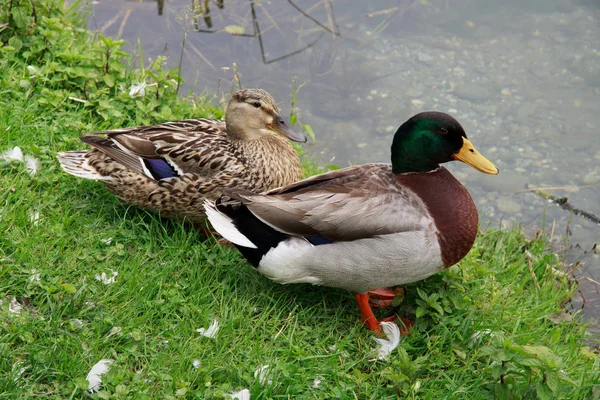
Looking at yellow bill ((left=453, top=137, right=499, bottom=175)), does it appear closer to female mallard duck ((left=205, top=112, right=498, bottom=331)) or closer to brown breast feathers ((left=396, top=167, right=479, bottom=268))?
female mallard duck ((left=205, top=112, right=498, bottom=331))

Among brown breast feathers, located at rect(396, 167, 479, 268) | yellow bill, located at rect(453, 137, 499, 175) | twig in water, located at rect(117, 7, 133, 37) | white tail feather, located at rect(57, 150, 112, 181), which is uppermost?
yellow bill, located at rect(453, 137, 499, 175)

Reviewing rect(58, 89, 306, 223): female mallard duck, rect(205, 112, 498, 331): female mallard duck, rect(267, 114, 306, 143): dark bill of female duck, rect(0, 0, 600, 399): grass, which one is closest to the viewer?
rect(0, 0, 600, 399): grass

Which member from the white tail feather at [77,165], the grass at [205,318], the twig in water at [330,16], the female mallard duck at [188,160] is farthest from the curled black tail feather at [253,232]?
the twig in water at [330,16]

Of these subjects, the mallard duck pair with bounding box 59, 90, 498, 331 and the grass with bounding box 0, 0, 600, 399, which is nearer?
the grass with bounding box 0, 0, 600, 399

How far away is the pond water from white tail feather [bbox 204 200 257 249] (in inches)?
79.6

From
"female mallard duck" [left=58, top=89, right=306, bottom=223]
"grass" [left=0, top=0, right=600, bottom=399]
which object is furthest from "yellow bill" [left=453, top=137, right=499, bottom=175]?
"female mallard duck" [left=58, top=89, right=306, bottom=223]

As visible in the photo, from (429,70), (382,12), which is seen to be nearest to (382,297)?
(429,70)

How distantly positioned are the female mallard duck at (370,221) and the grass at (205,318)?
220 mm

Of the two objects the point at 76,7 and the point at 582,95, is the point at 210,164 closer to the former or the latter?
the point at 76,7

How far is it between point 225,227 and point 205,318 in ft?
1.46

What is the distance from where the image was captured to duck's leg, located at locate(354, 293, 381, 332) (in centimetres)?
357

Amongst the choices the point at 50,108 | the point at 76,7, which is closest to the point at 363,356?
the point at 50,108

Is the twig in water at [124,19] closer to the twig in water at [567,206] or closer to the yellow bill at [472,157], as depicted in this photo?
the twig in water at [567,206]

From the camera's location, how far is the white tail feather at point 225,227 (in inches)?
139
